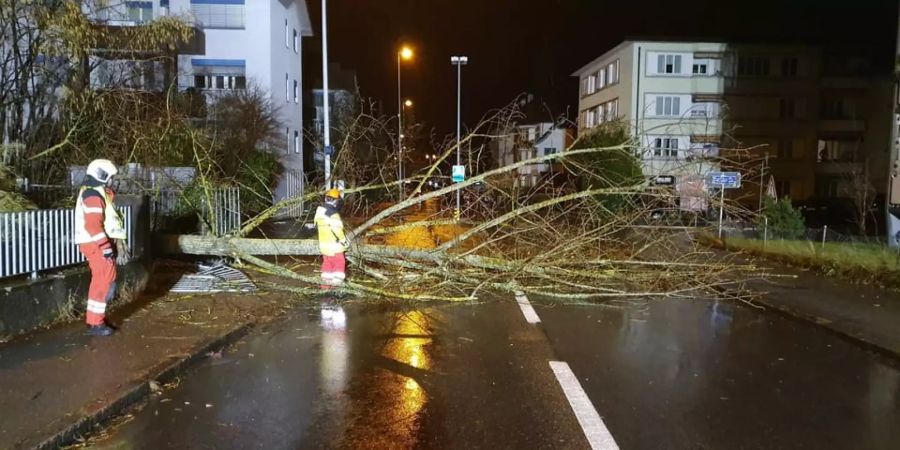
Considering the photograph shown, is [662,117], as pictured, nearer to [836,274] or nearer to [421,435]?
[836,274]

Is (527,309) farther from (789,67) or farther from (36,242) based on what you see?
(789,67)

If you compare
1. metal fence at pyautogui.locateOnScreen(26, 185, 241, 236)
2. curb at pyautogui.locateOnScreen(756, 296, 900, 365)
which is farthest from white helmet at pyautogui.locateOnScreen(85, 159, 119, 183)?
curb at pyautogui.locateOnScreen(756, 296, 900, 365)

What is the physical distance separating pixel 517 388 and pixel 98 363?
148 inches

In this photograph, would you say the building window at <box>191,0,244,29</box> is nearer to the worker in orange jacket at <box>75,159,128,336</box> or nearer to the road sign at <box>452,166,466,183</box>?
the road sign at <box>452,166,466,183</box>

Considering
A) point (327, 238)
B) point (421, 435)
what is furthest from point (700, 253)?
point (421, 435)

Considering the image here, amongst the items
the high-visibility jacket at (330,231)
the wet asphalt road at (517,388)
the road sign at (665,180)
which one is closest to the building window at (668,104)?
the road sign at (665,180)

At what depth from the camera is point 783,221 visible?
20203mm

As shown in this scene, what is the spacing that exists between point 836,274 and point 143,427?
12.5 m

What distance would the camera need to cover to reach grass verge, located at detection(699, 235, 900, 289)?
11.6 meters

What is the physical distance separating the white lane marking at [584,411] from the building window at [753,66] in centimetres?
4551

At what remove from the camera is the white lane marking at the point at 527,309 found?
897 cm

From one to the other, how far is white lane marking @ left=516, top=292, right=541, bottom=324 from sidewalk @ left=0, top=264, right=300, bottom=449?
3467mm

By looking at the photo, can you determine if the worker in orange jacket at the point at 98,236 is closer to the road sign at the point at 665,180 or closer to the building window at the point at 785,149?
the road sign at the point at 665,180

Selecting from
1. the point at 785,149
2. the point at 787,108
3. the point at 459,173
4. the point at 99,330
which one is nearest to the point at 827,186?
the point at 785,149
